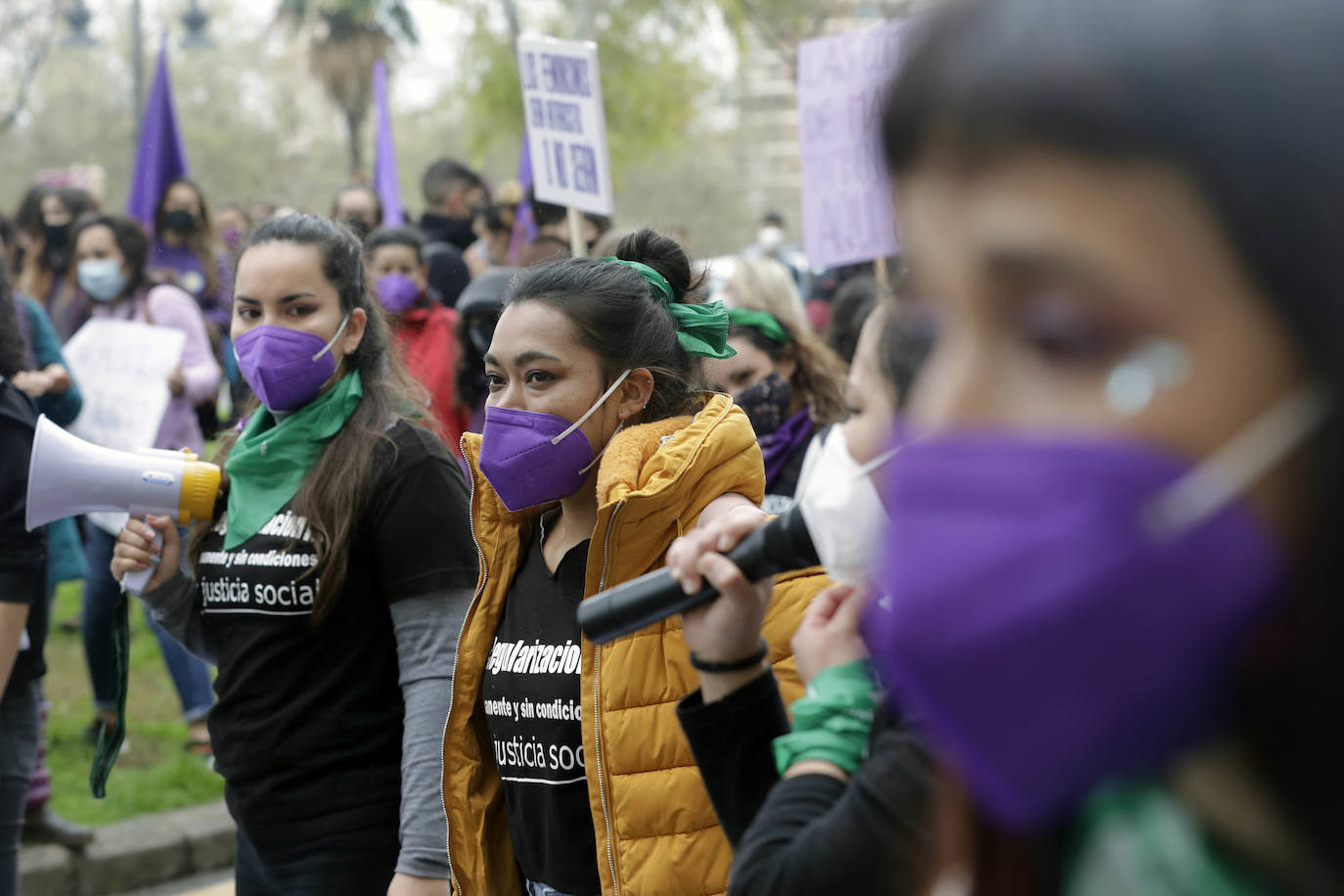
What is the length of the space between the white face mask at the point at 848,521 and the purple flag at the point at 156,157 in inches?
322

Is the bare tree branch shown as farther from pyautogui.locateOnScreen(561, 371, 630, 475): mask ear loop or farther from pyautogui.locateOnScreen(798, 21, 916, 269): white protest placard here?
pyautogui.locateOnScreen(561, 371, 630, 475): mask ear loop

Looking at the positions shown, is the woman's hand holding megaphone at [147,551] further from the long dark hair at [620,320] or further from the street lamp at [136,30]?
the street lamp at [136,30]

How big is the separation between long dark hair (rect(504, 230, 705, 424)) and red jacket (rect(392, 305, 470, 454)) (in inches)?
105

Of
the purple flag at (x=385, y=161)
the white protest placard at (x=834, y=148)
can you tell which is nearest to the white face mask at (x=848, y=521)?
the white protest placard at (x=834, y=148)

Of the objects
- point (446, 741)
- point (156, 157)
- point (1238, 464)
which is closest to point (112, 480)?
point (446, 741)

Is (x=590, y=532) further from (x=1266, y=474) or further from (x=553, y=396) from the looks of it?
(x=1266, y=474)

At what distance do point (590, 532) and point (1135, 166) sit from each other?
2.01 metres

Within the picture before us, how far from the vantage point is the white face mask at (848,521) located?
4.80 feet

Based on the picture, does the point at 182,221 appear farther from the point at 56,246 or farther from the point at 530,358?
the point at 530,358

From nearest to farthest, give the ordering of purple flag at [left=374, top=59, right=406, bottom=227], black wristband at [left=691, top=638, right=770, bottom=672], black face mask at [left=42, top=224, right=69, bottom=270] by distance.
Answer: black wristband at [left=691, top=638, right=770, bottom=672]
black face mask at [left=42, top=224, right=69, bottom=270]
purple flag at [left=374, top=59, right=406, bottom=227]

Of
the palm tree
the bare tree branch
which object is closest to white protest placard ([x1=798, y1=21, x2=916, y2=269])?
the bare tree branch

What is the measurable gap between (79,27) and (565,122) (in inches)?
596

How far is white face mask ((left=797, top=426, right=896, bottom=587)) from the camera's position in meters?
1.46

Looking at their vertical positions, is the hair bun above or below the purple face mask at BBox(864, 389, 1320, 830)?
above
